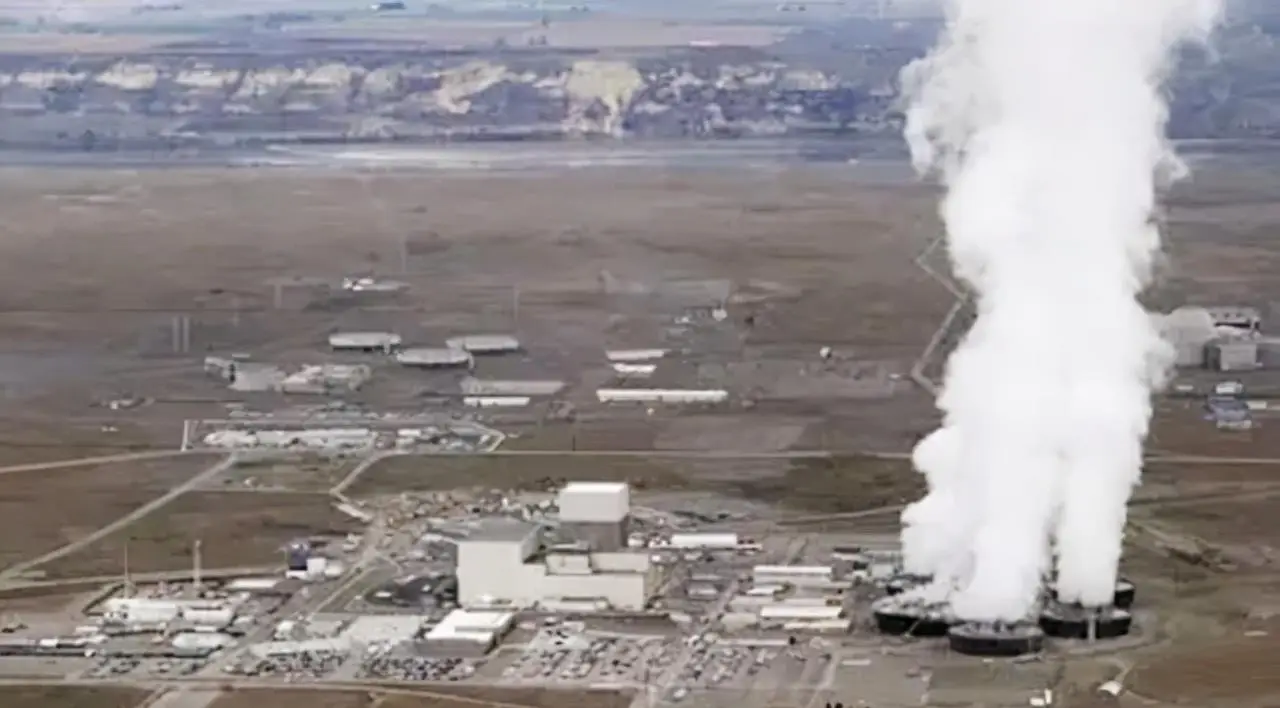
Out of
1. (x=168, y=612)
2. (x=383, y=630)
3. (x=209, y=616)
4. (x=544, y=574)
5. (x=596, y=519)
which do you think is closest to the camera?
(x=383, y=630)

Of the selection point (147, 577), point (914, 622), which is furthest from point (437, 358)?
point (914, 622)

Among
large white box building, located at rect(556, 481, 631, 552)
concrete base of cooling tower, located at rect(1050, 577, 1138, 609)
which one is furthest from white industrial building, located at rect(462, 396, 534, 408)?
concrete base of cooling tower, located at rect(1050, 577, 1138, 609)

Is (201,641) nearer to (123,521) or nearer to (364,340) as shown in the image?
(123,521)

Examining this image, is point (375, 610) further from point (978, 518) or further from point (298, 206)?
point (298, 206)

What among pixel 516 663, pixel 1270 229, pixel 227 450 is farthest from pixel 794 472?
pixel 1270 229

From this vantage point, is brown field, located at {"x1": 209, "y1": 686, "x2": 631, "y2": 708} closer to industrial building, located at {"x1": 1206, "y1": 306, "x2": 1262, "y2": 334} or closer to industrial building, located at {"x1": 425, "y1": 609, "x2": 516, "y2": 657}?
industrial building, located at {"x1": 425, "y1": 609, "x2": 516, "y2": 657}

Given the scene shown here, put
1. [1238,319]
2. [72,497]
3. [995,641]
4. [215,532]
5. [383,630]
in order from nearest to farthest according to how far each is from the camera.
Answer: [995,641] < [383,630] < [215,532] < [72,497] < [1238,319]
